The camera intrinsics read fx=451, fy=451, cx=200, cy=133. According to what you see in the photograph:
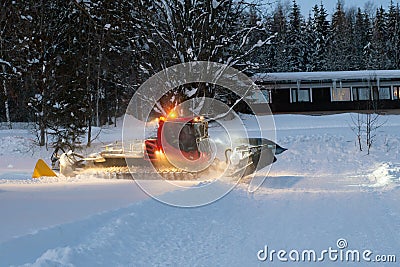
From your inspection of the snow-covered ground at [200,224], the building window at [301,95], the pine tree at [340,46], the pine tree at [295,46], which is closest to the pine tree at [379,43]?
the pine tree at [340,46]

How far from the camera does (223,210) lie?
7.42 m

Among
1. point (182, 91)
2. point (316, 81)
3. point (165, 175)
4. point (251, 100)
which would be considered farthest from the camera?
point (316, 81)

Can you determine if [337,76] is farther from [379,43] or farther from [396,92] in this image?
[379,43]

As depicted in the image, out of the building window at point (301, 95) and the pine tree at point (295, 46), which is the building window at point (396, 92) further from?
the pine tree at point (295, 46)

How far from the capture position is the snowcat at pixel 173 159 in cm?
1122

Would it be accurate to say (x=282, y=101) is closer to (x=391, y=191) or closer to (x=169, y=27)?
(x=169, y=27)

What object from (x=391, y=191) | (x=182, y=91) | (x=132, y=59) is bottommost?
(x=391, y=191)

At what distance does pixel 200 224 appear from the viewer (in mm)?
6480

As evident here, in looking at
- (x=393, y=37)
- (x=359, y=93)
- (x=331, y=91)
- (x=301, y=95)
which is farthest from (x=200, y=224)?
(x=393, y=37)

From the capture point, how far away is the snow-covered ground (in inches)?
195

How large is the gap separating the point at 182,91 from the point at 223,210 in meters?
9.56

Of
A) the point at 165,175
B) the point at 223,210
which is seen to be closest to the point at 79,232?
the point at 223,210

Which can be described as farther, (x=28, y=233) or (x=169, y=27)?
(x=169, y=27)

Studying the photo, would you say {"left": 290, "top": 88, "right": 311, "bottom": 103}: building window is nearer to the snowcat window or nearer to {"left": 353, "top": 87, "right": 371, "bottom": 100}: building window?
{"left": 353, "top": 87, "right": 371, "bottom": 100}: building window
